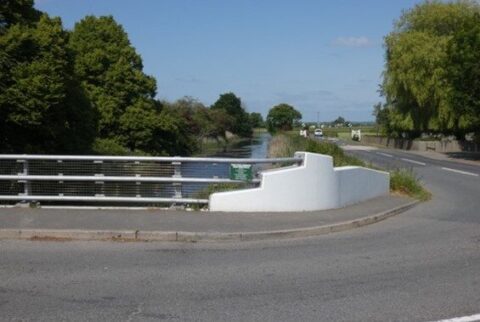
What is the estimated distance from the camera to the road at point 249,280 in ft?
21.1

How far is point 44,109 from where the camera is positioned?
21.6 meters

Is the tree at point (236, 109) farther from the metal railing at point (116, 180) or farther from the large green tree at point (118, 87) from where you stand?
the metal railing at point (116, 180)

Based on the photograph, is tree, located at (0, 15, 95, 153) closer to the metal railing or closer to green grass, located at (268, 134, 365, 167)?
green grass, located at (268, 134, 365, 167)

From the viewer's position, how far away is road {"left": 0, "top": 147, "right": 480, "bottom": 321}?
6.45m

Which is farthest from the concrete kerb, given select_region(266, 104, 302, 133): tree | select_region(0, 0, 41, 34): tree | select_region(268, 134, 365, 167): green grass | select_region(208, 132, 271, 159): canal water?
select_region(266, 104, 302, 133): tree

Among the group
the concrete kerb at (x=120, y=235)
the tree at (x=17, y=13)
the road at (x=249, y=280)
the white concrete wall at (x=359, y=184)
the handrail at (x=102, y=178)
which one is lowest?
the road at (x=249, y=280)

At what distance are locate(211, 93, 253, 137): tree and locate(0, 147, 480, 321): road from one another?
134563 millimetres

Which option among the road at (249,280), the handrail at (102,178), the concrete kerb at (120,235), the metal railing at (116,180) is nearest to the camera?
the road at (249,280)

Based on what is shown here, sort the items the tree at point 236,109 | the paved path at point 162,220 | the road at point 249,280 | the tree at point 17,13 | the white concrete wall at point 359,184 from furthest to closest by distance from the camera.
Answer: the tree at point 236,109 < the tree at point 17,13 < the white concrete wall at point 359,184 < the paved path at point 162,220 < the road at point 249,280

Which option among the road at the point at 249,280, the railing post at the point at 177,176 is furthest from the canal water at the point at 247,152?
the road at the point at 249,280

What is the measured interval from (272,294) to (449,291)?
81.7 inches

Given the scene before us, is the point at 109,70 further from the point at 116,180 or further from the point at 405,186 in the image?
the point at 116,180

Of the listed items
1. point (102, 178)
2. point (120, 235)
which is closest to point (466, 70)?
point (102, 178)

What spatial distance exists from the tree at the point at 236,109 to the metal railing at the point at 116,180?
131475mm
